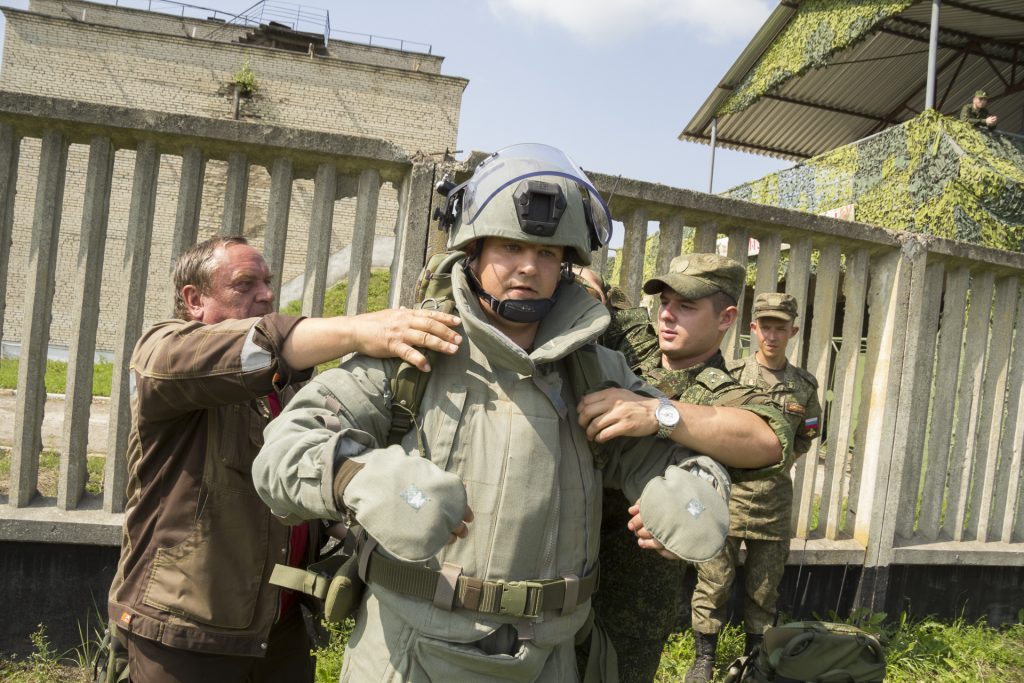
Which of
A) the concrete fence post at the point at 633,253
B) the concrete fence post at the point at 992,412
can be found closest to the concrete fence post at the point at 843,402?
the concrete fence post at the point at 992,412

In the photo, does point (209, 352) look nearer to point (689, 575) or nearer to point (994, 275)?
point (689, 575)

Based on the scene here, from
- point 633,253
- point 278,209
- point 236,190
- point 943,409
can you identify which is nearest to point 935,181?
point 943,409

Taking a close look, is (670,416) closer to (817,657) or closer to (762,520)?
(817,657)

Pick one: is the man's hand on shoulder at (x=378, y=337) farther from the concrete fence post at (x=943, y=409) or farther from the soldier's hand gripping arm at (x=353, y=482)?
the concrete fence post at (x=943, y=409)

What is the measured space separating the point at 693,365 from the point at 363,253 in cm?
177

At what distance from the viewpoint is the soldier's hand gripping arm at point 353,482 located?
4.60ft

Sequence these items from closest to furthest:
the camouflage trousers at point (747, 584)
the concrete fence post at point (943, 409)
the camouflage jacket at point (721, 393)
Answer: the camouflage jacket at point (721, 393) < the camouflage trousers at point (747, 584) < the concrete fence post at point (943, 409)

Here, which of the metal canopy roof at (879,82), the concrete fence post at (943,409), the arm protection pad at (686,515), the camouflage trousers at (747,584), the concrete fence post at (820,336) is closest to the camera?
the arm protection pad at (686,515)

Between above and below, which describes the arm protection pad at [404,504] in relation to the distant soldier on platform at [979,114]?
below

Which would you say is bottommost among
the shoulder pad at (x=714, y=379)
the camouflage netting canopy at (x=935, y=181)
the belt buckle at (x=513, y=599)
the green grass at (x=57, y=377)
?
the green grass at (x=57, y=377)

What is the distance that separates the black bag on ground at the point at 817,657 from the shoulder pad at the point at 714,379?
1.22 m

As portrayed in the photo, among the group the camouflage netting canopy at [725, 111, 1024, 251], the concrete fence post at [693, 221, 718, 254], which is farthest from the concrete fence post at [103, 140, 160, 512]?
the camouflage netting canopy at [725, 111, 1024, 251]

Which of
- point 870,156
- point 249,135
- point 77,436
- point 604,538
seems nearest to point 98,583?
point 77,436

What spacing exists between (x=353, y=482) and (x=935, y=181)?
11.1m
